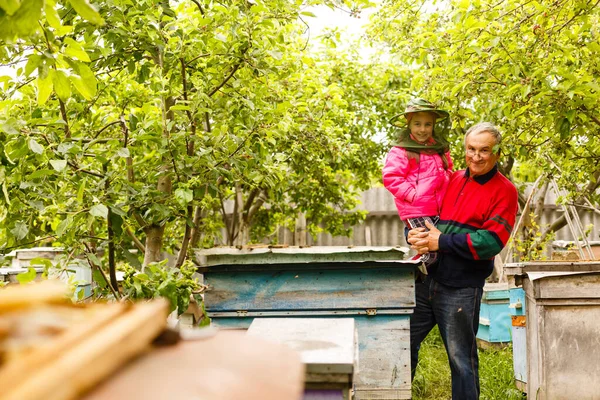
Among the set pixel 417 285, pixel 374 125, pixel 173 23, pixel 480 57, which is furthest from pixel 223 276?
pixel 374 125

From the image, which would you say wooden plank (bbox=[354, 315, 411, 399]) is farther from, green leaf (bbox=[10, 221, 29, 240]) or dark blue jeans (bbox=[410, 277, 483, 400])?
green leaf (bbox=[10, 221, 29, 240])

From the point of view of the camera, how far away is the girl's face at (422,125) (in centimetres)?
388

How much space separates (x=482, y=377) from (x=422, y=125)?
8.50 ft

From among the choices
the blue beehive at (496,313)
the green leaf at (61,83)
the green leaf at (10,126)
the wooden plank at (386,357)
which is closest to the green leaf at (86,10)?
the green leaf at (61,83)

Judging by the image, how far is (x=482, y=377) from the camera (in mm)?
5312

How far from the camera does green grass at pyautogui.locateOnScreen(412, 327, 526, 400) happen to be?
4.88 m

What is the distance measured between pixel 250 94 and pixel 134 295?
1339 millimetres

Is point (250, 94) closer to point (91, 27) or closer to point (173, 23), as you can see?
point (173, 23)

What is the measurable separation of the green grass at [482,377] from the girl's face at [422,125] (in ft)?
7.24

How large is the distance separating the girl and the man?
0.09 m

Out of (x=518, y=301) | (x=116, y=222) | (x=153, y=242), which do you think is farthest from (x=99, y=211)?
(x=518, y=301)

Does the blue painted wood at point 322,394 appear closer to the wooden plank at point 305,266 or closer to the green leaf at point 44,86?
the green leaf at point 44,86

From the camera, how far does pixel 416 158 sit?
3828 mm

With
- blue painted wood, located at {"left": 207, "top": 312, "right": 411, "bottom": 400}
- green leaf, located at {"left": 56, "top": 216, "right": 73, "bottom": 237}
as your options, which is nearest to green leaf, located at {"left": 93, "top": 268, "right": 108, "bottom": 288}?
green leaf, located at {"left": 56, "top": 216, "right": 73, "bottom": 237}
